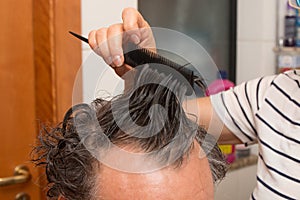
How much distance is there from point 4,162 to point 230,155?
3.13 ft

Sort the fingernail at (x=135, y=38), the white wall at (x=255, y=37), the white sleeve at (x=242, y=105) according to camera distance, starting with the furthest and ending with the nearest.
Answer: the white wall at (x=255, y=37)
the white sleeve at (x=242, y=105)
the fingernail at (x=135, y=38)

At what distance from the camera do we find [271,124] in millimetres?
1048

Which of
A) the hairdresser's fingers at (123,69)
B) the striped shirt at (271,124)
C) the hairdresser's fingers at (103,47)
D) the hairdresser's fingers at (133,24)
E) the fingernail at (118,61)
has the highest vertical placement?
the hairdresser's fingers at (133,24)

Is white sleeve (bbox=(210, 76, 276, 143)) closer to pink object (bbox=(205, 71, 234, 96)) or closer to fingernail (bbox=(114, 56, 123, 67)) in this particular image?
pink object (bbox=(205, 71, 234, 96))

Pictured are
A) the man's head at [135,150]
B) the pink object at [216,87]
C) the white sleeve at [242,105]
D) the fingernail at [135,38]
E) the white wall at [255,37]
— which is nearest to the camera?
the man's head at [135,150]

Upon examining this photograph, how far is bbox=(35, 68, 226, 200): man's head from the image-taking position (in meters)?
0.56

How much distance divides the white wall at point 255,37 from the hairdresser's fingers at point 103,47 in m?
1.53

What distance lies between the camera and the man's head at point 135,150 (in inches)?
22.0

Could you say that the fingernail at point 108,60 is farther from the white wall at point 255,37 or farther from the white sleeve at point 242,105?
the white wall at point 255,37

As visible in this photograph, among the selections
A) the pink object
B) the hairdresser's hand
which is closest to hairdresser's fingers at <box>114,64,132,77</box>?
the hairdresser's hand

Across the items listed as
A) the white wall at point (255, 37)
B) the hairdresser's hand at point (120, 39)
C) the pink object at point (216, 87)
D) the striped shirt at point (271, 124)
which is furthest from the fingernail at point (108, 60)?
the white wall at point (255, 37)

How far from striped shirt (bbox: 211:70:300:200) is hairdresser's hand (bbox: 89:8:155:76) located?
1.44 feet

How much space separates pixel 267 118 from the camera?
106 centimetres

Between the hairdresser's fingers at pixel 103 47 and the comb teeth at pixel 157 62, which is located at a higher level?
the hairdresser's fingers at pixel 103 47
